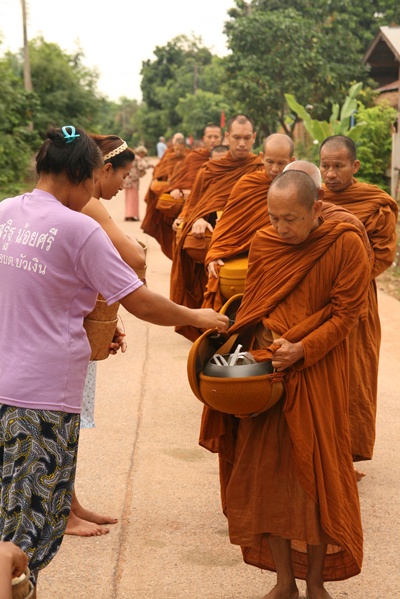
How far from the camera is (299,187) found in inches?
139

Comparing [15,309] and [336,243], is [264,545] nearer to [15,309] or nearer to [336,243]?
[336,243]

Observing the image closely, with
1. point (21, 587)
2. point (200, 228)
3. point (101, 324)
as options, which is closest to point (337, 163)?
point (200, 228)

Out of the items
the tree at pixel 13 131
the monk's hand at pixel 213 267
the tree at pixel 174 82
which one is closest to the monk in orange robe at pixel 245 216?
the monk's hand at pixel 213 267

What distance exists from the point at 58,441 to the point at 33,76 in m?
31.5

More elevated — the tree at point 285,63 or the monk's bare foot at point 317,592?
the tree at point 285,63

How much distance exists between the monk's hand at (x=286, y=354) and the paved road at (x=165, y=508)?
3.28 ft

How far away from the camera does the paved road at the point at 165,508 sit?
12.8 feet

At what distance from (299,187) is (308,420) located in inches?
34.4

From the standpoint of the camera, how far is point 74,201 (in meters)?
3.08

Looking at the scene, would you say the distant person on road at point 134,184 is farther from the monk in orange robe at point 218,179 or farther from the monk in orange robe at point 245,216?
the monk in orange robe at point 245,216

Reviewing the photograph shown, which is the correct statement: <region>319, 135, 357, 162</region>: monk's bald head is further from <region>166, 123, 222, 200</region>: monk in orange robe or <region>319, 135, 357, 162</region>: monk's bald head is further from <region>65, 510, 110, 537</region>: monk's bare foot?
<region>166, 123, 222, 200</region>: monk in orange robe

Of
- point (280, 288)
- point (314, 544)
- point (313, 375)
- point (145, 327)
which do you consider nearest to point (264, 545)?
point (314, 544)

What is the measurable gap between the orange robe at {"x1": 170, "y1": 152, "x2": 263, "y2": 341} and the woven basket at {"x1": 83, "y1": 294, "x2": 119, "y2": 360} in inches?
131

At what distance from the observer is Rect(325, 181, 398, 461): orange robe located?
4750 millimetres
